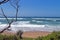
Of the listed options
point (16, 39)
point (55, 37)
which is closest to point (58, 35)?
point (55, 37)

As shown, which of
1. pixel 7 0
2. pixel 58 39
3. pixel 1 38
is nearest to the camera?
pixel 7 0

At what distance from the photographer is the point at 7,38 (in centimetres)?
933

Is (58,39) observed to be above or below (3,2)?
below

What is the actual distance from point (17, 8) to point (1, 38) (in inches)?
183

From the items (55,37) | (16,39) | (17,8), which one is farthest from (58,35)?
(17,8)

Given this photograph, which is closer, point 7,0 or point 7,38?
point 7,0

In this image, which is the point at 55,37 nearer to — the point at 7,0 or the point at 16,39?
the point at 16,39

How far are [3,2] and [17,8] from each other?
1.08 ft

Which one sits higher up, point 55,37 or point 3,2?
point 3,2

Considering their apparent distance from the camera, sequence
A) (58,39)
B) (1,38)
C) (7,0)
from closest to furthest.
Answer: (7,0)
(58,39)
(1,38)

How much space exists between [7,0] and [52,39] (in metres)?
3.62

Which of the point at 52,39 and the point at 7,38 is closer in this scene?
the point at 52,39

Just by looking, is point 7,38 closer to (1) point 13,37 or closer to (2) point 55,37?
(1) point 13,37

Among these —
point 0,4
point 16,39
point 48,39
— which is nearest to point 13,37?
point 16,39
